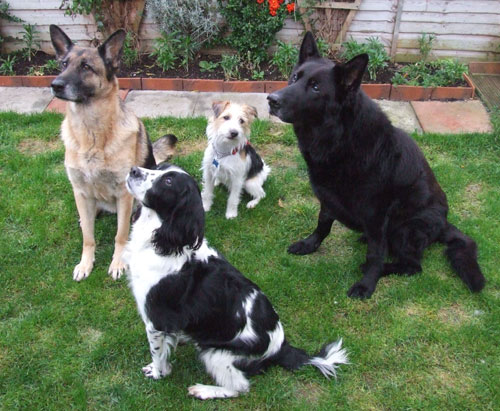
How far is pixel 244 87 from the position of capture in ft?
19.8

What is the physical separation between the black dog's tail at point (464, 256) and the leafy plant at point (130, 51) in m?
4.80

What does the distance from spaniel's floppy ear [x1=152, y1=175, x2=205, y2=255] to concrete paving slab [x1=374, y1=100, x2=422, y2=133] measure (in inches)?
145

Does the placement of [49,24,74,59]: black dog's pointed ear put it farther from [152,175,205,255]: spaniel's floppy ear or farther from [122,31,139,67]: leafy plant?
[122,31,139,67]: leafy plant

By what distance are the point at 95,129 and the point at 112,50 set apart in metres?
0.59

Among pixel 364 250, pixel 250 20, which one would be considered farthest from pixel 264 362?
pixel 250 20

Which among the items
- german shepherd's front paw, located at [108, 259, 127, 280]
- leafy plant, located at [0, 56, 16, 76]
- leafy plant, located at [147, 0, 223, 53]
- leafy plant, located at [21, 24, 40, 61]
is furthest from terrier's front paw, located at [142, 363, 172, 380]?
leafy plant, located at [21, 24, 40, 61]

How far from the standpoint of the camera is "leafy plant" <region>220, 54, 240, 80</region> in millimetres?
6125

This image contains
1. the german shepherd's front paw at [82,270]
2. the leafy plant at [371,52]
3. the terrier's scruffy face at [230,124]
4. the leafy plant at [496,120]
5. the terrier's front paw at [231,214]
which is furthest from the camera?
the leafy plant at [371,52]

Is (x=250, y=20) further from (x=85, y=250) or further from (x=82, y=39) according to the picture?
(x=85, y=250)

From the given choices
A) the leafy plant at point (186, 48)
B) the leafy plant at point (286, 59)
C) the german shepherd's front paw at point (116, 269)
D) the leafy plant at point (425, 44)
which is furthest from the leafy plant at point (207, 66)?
the german shepherd's front paw at point (116, 269)

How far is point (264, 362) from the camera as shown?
2.78m

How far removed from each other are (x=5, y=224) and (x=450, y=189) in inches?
164

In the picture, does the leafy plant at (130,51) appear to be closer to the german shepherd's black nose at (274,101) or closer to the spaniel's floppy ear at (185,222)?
the german shepherd's black nose at (274,101)

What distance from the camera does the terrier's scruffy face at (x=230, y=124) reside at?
12.7ft
